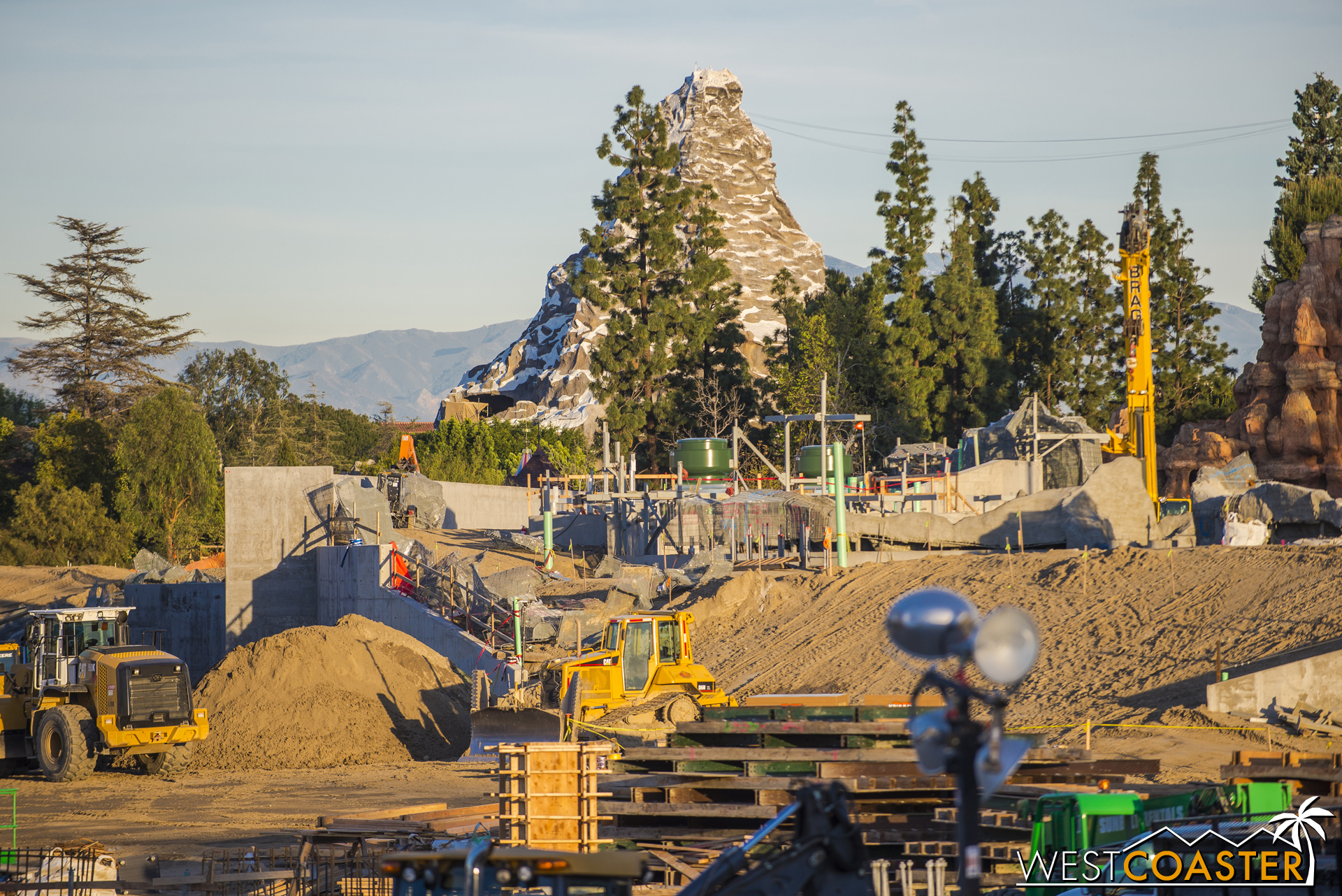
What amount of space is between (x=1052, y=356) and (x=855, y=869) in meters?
58.0

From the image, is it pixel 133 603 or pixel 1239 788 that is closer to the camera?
pixel 1239 788

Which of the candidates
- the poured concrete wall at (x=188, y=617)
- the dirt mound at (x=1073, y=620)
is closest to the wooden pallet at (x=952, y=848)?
the dirt mound at (x=1073, y=620)

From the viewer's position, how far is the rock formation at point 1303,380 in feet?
145

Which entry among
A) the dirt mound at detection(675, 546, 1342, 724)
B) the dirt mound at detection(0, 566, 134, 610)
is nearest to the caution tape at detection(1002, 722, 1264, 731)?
the dirt mound at detection(675, 546, 1342, 724)

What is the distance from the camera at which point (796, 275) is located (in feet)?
454

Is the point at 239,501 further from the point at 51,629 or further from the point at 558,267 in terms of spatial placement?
the point at 558,267

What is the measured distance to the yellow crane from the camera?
134 ft

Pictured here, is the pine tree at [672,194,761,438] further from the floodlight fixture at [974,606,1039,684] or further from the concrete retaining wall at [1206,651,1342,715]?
the floodlight fixture at [974,606,1039,684]

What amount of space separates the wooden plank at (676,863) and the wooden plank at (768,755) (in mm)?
1230

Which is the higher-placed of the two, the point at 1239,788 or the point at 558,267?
the point at 558,267

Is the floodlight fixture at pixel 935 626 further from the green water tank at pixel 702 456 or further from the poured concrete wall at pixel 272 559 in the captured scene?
the green water tank at pixel 702 456

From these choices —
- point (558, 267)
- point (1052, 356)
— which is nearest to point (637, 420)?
point (1052, 356)

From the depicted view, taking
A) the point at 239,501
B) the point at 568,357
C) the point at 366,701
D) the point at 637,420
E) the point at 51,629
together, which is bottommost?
the point at 366,701

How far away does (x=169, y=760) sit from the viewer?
21094 millimetres
